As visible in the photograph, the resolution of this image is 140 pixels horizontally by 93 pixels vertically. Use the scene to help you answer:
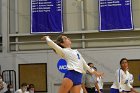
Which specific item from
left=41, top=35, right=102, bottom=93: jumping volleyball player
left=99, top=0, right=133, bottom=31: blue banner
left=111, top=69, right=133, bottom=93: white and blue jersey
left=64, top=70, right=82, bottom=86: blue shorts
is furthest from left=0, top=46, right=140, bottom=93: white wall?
left=64, top=70, right=82, bottom=86: blue shorts

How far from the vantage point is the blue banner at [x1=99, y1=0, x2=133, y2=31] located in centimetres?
1492

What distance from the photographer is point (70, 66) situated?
20.7ft

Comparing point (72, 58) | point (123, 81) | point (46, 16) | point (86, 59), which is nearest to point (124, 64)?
point (123, 81)

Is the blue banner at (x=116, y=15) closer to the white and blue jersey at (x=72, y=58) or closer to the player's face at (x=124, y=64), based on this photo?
the player's face at (x=124, y=64)

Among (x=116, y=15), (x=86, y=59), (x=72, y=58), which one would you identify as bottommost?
(x=86, y=59)

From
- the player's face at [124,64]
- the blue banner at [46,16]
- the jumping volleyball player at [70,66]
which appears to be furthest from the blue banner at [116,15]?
the jumping volleyball player at [70,66]

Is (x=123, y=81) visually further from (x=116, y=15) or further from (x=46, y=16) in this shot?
(x=46, y=16)

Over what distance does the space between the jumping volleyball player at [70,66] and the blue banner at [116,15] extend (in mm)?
8716

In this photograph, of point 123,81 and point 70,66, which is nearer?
point 70,66

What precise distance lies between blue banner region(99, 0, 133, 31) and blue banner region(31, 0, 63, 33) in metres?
1.74

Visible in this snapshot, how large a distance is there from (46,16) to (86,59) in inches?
96.8

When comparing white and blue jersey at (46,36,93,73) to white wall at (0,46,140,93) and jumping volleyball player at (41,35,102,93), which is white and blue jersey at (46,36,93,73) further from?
white wall at (0,46,140,93)


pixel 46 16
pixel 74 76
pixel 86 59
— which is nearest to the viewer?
pixel 74 76

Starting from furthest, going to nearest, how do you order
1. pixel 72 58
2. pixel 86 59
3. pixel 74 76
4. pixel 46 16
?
1. pixel 46 16
2. pixel 86 59
3. pixel 72 58
4. pixel 74 76
